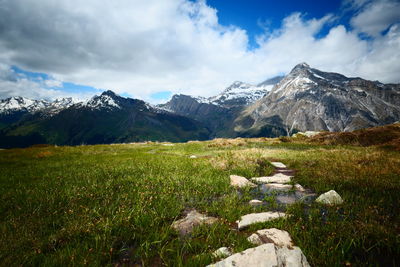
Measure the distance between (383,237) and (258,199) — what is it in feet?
10.7

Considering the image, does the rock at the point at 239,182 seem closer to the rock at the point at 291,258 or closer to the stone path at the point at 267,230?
the stone path at the point at 267,230

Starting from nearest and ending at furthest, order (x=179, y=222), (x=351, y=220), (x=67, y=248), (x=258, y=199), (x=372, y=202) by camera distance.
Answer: (x=67, y=248) < (x=351, y=220) < (x=179, y=222) < (x=372, y=202) < (x=258, y=199)

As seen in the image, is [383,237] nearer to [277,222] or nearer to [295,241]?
[295,241]

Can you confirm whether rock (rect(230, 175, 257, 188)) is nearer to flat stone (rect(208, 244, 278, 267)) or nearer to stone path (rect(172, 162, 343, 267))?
stone path (rect(172, 162, 343, 267))

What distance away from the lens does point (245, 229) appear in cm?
443

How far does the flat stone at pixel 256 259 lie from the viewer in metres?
2.78

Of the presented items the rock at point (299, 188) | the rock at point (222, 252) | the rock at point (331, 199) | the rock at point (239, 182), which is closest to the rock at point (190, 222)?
the rock at point (222, 252)

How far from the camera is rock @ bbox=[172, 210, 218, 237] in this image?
14.7 feet

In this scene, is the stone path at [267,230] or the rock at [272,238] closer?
the stone path at [267,230]

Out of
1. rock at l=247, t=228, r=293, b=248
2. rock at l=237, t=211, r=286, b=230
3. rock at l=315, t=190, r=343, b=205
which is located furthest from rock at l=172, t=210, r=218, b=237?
rock at l=315, t=190, r=343, b=205

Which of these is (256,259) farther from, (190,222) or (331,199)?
(331,199)

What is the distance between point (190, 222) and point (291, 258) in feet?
8.69

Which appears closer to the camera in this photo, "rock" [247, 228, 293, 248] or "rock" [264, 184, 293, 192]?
"rock" [247, 228, 293, 248]

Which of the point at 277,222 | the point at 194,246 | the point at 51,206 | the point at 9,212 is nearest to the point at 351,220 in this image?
the point at 277,222
